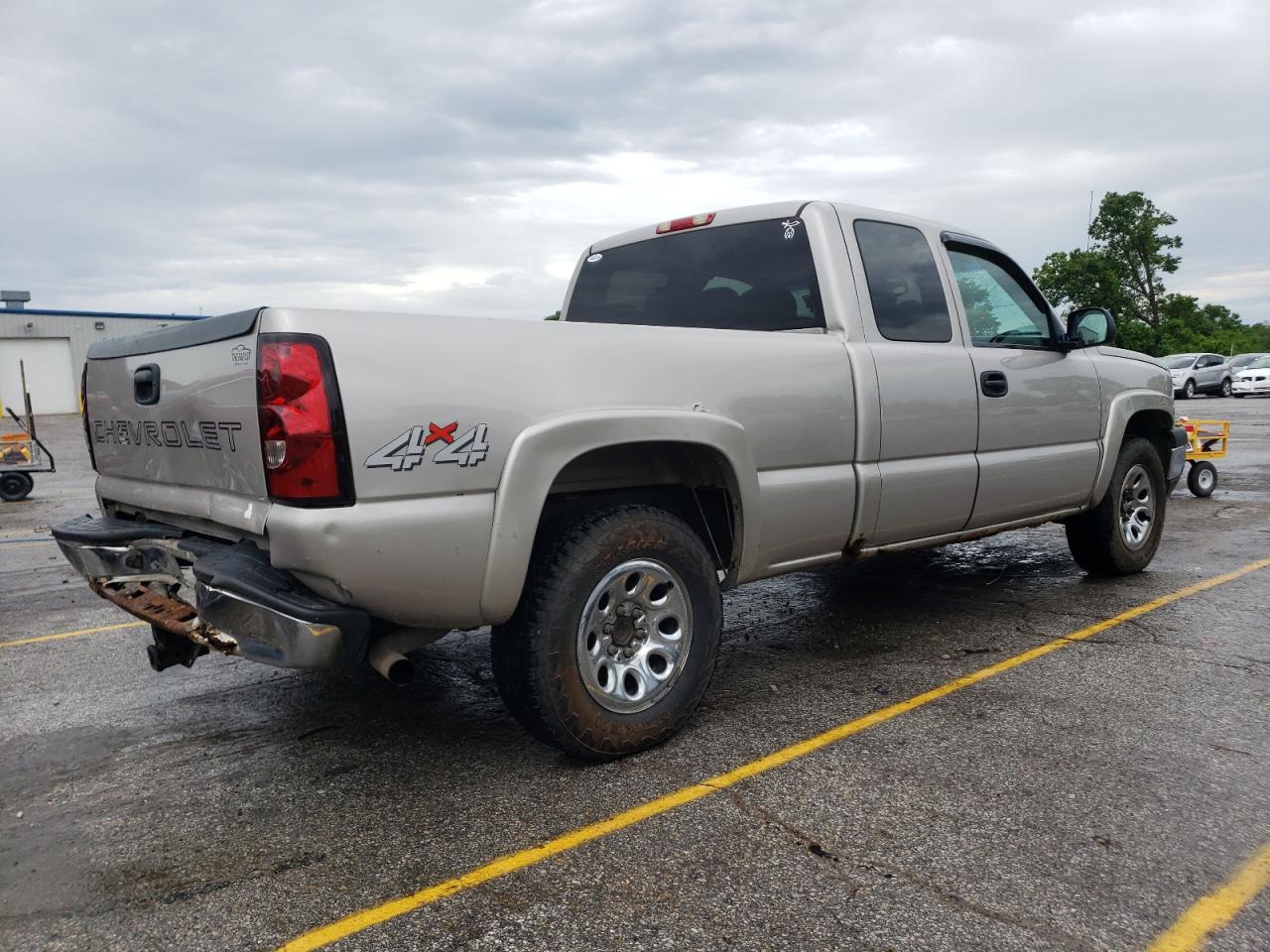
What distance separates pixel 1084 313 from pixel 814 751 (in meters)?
3.20

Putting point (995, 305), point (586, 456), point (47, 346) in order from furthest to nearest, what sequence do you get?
point (47, 346) < point (995, 305) < point (586, 456)

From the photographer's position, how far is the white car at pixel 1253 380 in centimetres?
3281

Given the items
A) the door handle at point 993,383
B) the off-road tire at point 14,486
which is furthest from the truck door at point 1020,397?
the off-road tire at point 14,486

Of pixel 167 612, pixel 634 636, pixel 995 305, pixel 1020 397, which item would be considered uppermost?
pixel 995 305

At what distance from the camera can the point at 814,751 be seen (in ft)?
11.0

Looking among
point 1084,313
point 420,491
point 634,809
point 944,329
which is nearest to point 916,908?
point 634,809

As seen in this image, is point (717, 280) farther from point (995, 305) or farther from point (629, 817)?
point (629, 817)

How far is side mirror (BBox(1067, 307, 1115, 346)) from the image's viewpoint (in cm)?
523

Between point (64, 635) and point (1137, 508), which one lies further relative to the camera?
point (1137, 508)

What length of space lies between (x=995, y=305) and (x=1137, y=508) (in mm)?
1881

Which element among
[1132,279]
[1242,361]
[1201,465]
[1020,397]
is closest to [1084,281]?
[1132,279]

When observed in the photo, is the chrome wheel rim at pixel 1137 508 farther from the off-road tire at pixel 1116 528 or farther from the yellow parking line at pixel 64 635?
the yellow parking line at pixel 64 635

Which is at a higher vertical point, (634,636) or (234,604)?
(234,604)

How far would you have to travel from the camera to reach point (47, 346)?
39312mm
